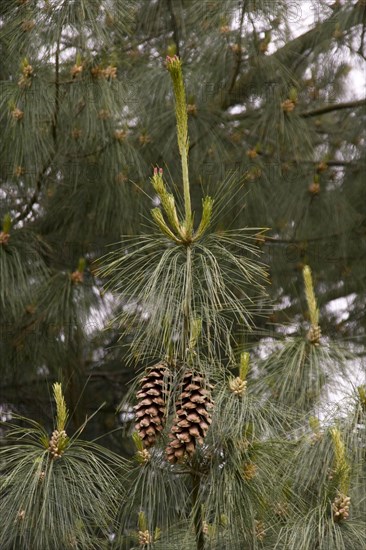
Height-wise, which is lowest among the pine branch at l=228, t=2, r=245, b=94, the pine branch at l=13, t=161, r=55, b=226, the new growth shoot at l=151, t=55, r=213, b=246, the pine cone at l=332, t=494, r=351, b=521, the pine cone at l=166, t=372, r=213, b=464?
the pine cone at l=332, t=494, r=351, b=521

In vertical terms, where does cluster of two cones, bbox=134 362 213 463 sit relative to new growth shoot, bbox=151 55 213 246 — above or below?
below

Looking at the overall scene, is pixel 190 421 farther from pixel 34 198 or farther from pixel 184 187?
pixel 34 198

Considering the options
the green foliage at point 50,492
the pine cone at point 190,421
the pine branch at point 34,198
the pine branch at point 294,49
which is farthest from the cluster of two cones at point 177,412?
the pine branch at point 294,49

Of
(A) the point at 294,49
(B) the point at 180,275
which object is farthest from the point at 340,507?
(A) the point at 294,49

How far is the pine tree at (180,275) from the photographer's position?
1724mm

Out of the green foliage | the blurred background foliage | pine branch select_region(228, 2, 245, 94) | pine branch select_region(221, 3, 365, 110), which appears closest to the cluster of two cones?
the green foliage

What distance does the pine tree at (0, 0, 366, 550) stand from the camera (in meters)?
1.72

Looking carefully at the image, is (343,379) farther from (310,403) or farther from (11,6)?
(11,6)

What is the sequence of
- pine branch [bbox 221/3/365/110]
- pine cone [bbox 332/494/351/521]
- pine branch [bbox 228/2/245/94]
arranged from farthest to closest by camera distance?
1. pine branch [bbox 221/3/365/110]
2. pine branch [bbox 228/2/245/94]
3. pine cone [bbox 332/494/351/521]

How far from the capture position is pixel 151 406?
1647 mm

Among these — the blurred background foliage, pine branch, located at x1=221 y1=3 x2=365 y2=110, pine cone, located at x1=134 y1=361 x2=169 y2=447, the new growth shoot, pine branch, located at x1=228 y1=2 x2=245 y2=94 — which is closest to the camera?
the new growth shoot

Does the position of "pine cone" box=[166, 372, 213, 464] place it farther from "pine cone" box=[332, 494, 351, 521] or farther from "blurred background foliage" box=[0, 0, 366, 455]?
"blurred background foliage" box=[0, 0, 366, 455]

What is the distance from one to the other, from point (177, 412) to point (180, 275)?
20cm

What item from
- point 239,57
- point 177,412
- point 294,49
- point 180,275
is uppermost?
point 294,49
